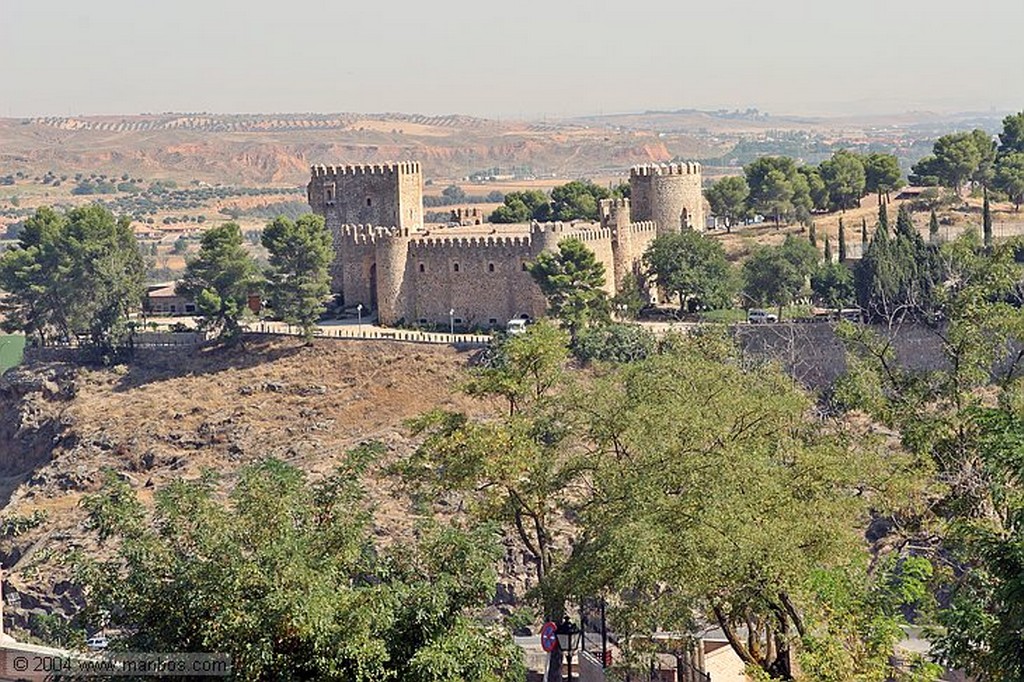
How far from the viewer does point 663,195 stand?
58.5 m

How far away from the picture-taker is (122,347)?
2304 inches

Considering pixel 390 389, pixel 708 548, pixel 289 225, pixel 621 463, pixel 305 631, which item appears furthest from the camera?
pixel 289 225

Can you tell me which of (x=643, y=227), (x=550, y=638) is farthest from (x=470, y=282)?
(x=550, y=638)

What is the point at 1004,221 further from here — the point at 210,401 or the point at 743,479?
the point at 743,479

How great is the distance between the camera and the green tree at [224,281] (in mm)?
57188

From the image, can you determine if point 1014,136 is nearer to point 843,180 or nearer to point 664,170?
point 843,180

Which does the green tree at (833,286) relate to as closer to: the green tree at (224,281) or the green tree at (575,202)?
the green tree at (575,202)

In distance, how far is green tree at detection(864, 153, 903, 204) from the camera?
69375 mm

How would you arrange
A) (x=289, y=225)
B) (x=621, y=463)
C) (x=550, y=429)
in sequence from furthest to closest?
1. (x=289, y=225)
2. (x=550, y=429)
3. (x=621, y=463)

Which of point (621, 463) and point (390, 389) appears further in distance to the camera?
point (390, 389)

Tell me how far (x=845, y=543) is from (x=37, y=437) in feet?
139

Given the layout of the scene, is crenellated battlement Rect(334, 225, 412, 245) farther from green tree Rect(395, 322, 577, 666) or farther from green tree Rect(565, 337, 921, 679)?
green tree Rect(565, 337, 921, 679)

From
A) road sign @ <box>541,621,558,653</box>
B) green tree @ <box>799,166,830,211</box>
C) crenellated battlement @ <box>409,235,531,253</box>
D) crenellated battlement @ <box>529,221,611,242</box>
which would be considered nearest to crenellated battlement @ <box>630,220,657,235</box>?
crenellated battlement @ <box>529,221,611,242</box>

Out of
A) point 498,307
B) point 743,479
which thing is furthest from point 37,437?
point 743,479
